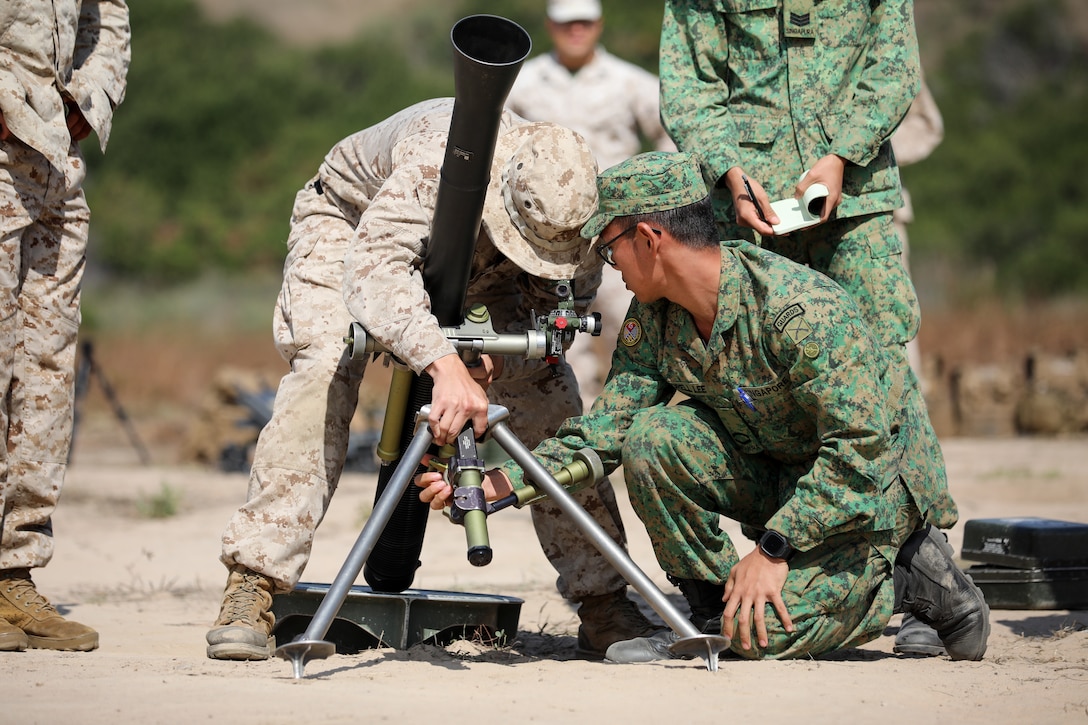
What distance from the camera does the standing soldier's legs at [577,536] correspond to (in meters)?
4.53

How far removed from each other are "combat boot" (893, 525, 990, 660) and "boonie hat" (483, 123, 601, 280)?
1.29 metres

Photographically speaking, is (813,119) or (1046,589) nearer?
(813,119)

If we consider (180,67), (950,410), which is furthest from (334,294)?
(180,67)

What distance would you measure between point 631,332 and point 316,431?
1002 mm

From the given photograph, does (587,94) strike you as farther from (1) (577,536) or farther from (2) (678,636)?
(2) (678,636)

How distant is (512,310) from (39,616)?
1.76m

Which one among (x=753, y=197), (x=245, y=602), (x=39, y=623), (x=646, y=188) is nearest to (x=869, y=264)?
(x=753, y=197)

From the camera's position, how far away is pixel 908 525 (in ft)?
13.5

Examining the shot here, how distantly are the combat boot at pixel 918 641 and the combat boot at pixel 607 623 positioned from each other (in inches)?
30.4

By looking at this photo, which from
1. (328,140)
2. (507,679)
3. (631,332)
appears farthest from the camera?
(328,140)

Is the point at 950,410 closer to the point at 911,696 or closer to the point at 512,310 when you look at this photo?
the point at 512,310

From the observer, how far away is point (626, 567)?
3730 mm

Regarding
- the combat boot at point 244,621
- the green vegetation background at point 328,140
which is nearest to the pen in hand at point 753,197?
the combat boot at point 244,621

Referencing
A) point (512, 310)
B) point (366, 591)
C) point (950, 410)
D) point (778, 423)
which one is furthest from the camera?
point (950, 410)
